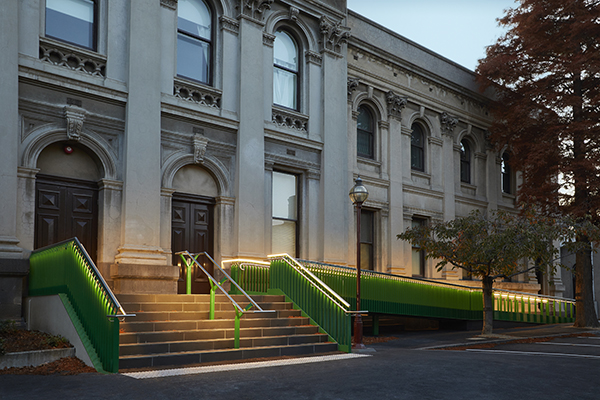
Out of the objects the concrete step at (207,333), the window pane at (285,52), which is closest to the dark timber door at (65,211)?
the concrete step at (207,333)

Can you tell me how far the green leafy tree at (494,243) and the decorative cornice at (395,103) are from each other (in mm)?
5469

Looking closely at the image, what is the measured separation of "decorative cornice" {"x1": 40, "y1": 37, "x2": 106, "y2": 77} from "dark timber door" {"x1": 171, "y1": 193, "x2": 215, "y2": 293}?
12.1 ft

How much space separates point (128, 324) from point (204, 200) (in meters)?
5.88

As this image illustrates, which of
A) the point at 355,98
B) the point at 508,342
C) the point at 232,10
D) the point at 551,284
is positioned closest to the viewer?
the point at 508,342

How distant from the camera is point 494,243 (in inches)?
664

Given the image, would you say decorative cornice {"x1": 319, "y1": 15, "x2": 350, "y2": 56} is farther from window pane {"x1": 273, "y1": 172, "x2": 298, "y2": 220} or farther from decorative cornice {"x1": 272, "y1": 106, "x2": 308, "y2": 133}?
window pane {"x1": 273, "y1": 172, "x2": 298, "y2": 220}

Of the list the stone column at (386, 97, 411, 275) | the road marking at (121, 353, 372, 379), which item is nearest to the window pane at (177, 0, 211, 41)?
the stone column at (386, 97, 411, 275)

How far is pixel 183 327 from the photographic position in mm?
11867

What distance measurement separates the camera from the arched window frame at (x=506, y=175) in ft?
92.9

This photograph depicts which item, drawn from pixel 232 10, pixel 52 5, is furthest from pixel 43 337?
pixel 232 10

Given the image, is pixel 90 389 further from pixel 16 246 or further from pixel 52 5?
pixel 52 5

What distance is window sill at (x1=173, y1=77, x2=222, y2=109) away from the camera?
1603cm

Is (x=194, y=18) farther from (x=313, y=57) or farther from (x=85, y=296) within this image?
(x=85, y=296)

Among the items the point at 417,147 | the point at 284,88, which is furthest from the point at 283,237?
the point at 417,147
